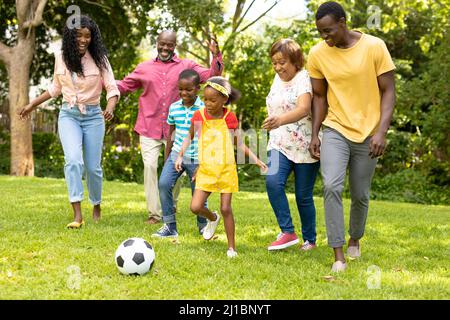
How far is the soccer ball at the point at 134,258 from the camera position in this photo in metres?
4.19

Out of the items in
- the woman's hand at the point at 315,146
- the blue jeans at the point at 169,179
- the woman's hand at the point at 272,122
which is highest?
the woman's hand at the point at 272,122

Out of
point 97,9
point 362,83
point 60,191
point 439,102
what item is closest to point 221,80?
point 362,83

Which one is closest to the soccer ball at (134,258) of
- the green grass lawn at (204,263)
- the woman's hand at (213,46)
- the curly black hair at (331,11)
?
the green grass lawn at (204,263)

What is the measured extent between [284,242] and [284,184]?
0.50m

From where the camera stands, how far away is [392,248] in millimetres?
5652

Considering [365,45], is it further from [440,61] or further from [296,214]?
[440,61]

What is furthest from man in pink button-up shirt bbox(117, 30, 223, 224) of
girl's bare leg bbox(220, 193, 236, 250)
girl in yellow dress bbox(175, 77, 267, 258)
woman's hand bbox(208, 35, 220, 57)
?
girl's bare leg bbox(220, 193, 236, 250)

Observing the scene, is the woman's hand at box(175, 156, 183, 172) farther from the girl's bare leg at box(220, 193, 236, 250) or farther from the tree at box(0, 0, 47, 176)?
the tree at box(0, 0, 47, 176)

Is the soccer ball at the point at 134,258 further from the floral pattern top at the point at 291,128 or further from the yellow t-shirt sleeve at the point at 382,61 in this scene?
the yellow t-shirt sleeve at the point at 382,61

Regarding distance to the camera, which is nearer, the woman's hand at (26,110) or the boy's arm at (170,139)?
the boy's arm at (170,139)

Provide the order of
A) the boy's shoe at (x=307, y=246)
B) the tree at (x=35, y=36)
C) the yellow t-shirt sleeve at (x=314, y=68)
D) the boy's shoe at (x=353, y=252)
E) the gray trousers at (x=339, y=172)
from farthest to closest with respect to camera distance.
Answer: the tree at (x=35, y=36) < the boy's shoe at (x=307, y=246) < the boy's shoe at (x=353, y=252) < the yellow t-shirt sleeve at (x=314, y=68) < the gray trousers at (x=339, y=172)

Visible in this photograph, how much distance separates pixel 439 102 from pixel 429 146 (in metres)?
1.29

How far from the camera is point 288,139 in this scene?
516 cm

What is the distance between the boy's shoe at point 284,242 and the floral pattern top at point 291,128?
0.66 metres
